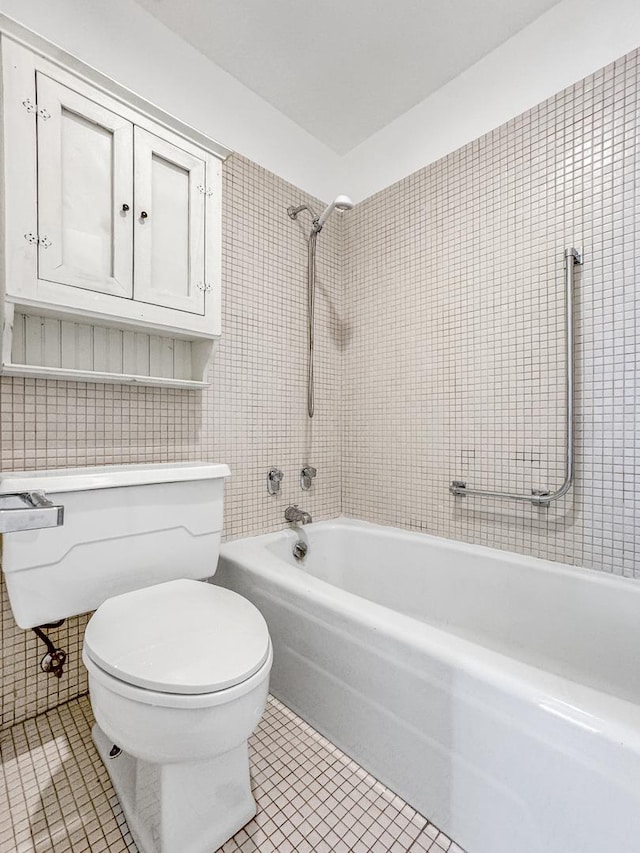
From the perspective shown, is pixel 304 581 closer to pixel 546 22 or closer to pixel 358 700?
→ pixel 358 700

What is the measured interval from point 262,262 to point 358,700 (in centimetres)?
166

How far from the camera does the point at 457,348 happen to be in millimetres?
1672

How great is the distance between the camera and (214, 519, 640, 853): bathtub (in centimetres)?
69

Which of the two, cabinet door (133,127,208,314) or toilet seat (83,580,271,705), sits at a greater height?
cabinet door (133,127,208,314)

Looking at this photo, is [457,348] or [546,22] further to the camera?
[457,348]

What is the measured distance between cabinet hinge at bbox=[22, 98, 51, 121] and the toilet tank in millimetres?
919

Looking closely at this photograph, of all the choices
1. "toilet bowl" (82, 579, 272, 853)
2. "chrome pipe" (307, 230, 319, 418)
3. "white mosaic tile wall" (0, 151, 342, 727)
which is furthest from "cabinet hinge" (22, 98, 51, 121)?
"toilet bowl" (82, 579, 272, 853)

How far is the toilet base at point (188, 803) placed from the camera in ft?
2.75

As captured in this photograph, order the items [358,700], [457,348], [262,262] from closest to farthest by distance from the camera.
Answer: [358,700] < [457,348] < [262,262]

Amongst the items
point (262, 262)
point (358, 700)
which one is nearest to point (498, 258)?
point (262, 262)

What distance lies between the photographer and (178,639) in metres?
0.87

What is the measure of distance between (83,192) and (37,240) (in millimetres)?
204

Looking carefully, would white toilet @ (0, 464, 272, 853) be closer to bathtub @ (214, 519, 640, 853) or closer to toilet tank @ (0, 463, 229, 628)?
toilet tank @ (0, 463, 229, 628)

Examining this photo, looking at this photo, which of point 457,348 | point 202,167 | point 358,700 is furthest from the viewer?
point 457,348
